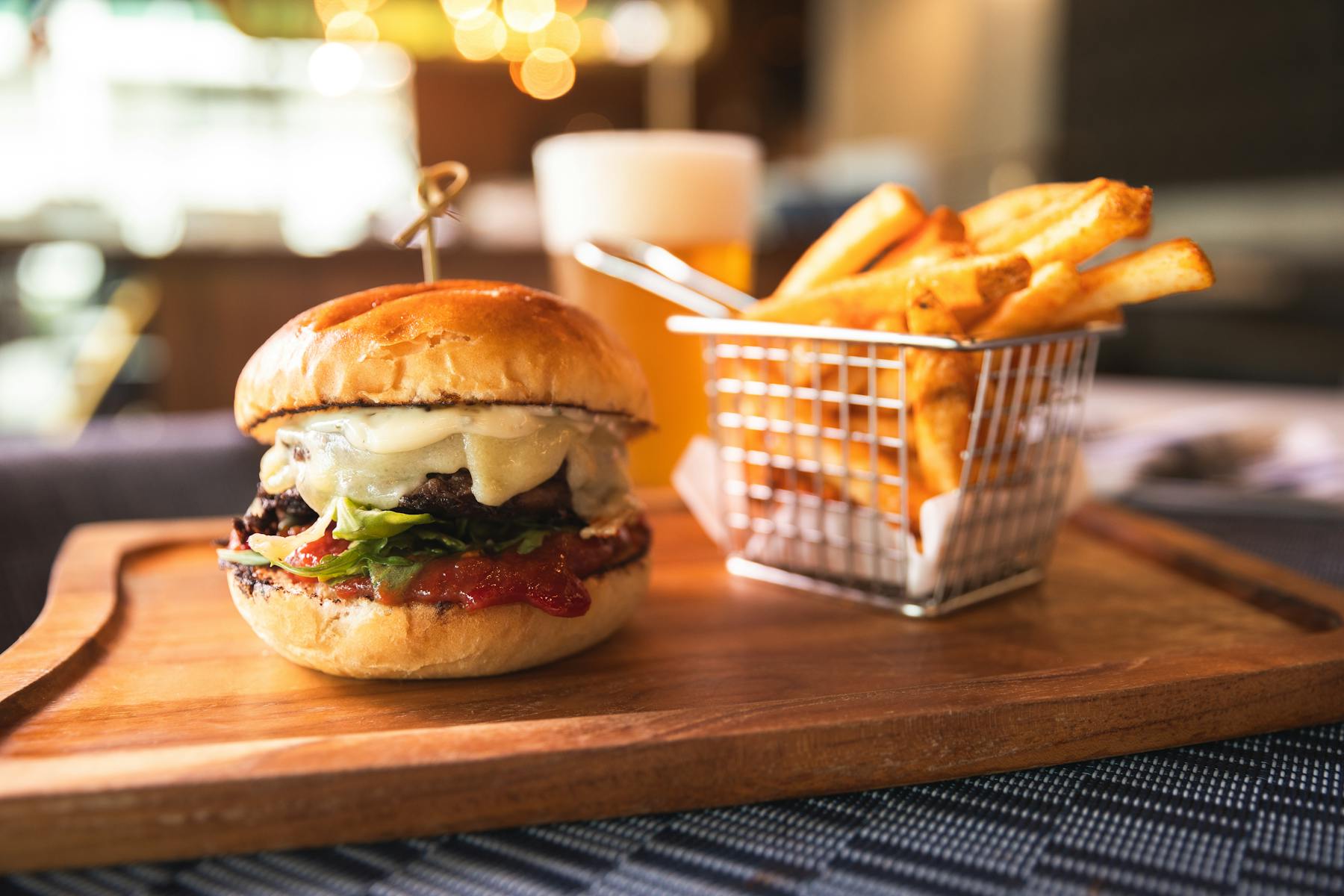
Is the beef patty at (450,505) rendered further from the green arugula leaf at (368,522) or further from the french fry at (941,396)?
the french fry at (941,396)

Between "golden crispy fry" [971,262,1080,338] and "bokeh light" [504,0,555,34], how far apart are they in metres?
7.04

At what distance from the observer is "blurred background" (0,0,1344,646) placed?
5.26 metres

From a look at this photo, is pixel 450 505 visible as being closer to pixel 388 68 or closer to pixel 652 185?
pixel 652 185

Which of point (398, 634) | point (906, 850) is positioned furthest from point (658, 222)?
point (906, 850)

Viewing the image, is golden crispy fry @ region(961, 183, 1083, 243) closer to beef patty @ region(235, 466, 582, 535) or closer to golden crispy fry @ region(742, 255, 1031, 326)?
golden crispy fry @ region(742, 255, 1031, 326)

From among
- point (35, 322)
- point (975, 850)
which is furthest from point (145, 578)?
point (35, 322)

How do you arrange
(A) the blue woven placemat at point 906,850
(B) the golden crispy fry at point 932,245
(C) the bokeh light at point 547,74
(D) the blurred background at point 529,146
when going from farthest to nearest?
(C) the bokeh light at point 547,74
(D) the blurred background at point 529,146
(B) the golden crispy fry at point 932,245
(A) the blue woven placemat at point 906,850

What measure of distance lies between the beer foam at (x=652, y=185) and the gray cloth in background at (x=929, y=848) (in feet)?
4.75

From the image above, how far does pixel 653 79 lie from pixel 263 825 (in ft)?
27.5

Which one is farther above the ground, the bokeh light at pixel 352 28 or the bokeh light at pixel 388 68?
the bokeh light at pixel 352 28

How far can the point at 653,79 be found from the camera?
8539mm

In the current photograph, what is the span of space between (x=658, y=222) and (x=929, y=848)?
1.56 meters

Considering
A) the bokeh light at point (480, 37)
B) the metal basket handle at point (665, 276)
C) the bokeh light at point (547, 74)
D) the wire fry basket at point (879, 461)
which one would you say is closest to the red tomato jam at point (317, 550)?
the wire fry basket at point (879, 461)

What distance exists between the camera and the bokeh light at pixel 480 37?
766 centimetres
